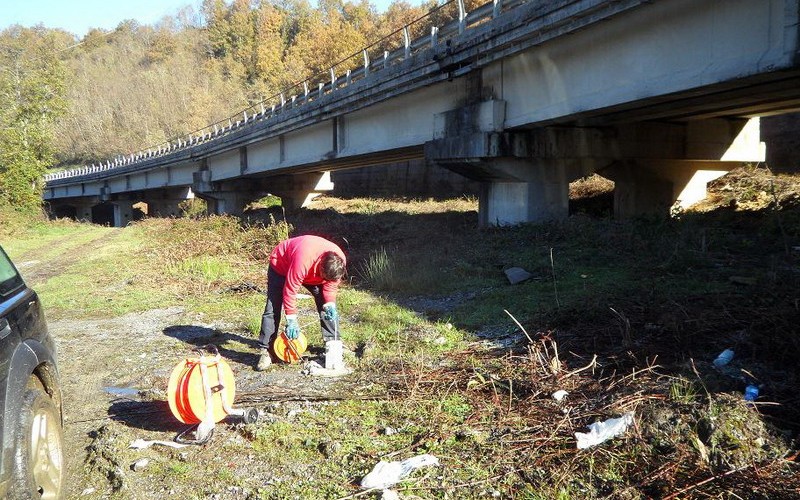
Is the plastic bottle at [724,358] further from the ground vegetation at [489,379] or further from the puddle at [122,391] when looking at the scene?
the puddle at [122,391]

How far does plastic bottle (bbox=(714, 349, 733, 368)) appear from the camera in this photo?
4.43 meters

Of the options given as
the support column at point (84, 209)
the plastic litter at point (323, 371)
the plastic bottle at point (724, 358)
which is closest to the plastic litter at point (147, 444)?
the plastic litter at point (323, 371)

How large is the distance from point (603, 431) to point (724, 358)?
4.98ft

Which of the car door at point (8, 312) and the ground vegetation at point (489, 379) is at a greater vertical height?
the car door at point (8, 312)

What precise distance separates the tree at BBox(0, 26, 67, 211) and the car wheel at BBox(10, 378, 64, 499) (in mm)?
29071

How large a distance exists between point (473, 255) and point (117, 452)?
768 centimetres

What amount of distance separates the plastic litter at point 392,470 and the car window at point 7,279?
2.32m

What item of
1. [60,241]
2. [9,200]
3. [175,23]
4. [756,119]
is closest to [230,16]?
[175,23]

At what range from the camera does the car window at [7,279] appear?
11.0 ft

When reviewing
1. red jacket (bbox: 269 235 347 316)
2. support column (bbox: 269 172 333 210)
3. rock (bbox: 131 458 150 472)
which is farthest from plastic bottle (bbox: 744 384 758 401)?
support column (bbox: 269 172 333 210)

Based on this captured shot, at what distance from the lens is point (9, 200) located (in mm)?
27594

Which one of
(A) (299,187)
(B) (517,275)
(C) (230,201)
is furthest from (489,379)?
(C) (230,201)

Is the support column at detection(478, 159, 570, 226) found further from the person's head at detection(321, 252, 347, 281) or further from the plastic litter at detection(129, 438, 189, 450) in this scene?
the plastic litter at detection(129, 438, 189, 450)

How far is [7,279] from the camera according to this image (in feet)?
11.5
